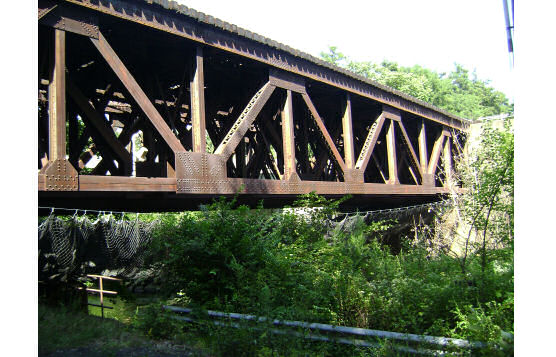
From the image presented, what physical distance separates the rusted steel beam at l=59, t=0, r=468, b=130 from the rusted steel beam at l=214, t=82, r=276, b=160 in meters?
0.95

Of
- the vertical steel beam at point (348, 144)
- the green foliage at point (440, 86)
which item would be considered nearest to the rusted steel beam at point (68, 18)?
the vertical steel beam at point (348, 144)

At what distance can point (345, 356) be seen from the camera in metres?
6.03

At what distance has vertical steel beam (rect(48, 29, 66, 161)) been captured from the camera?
7.18 m

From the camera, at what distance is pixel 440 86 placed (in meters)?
64.8

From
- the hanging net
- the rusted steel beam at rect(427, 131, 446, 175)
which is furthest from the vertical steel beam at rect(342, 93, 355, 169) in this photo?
the rusted steel beam at rect(427, 131, 446, 175)

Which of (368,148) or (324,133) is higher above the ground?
(324,133)

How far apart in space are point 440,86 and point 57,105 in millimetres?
64514

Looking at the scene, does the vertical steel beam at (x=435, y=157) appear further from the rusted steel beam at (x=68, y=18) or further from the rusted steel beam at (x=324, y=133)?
the rusted steel beam at (x=68, y=18)

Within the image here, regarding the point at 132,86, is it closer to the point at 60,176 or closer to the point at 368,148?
the point at 60,176

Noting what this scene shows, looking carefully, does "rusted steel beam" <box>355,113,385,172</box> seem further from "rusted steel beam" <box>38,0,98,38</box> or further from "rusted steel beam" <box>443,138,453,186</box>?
"rusted steel beam" <box>38,0,98,38</box>

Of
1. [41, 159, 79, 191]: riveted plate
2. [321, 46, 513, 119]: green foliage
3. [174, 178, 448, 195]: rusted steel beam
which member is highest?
[321, 46, 513, 119]: green foliage

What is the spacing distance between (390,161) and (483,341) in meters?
11.9

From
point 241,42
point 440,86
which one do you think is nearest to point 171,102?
point 241,42
